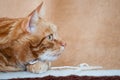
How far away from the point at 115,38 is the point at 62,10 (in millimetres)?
627

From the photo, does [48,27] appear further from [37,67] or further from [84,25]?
[84,25]

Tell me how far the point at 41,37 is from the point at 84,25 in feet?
3.06

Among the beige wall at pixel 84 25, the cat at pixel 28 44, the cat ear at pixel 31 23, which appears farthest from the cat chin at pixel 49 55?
the beige wall at pixel 84 25

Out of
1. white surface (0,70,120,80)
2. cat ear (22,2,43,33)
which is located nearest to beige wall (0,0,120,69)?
white surface (0,70,120,80)

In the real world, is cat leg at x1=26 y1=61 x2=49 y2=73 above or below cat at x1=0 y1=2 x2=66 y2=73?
below

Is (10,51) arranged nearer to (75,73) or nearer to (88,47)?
(75,73)

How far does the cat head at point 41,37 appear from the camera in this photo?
1.24 m

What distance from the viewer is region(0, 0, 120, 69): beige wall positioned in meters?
1.72

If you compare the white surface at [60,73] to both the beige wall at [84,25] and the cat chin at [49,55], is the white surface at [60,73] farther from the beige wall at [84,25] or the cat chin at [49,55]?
the beige wall at [84,25]

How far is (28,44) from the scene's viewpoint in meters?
1.25

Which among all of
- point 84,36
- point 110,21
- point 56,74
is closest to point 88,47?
point 84,36

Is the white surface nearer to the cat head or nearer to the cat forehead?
the cat head

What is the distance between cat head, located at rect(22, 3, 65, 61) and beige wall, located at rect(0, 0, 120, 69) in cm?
35

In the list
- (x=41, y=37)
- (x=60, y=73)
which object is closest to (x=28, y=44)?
(x=41, y=37)
